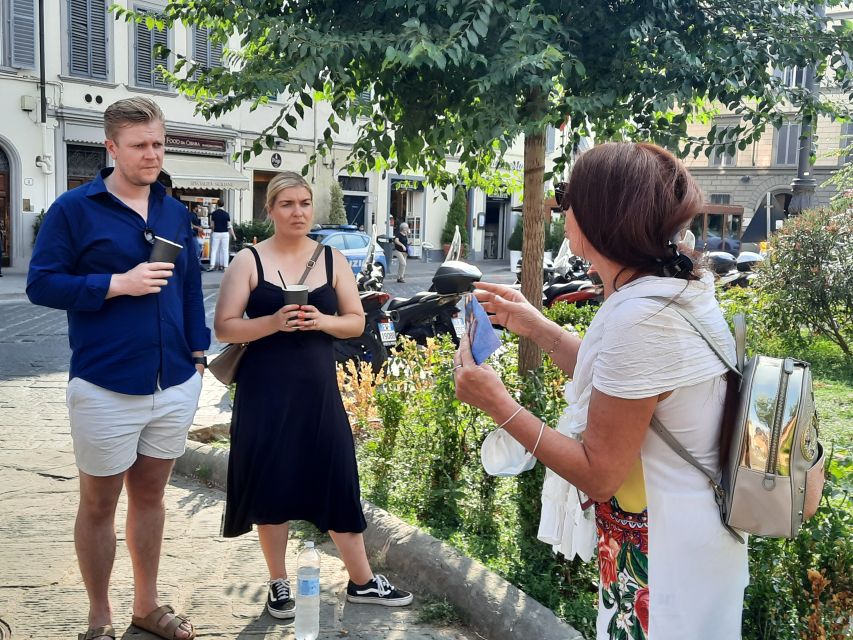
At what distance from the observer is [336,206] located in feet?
94.9

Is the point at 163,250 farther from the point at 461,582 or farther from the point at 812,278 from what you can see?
the point at 812,278

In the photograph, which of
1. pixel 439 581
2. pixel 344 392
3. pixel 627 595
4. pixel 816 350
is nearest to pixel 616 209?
pixel 627 595

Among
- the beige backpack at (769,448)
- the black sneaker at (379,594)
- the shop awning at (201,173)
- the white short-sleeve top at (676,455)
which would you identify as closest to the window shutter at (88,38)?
the shop awning at (201,173)

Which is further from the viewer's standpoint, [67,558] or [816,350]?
[816,350]

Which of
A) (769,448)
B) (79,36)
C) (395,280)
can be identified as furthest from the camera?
(395,280)

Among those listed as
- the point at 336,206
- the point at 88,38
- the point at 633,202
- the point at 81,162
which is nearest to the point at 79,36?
the point at 88,38

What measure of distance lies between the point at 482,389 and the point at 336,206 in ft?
89.8

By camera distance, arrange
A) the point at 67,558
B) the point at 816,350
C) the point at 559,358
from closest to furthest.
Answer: the point at 559,358 → the point at 67,558 → the point at 816,350

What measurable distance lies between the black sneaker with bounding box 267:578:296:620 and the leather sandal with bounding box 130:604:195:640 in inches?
13.7

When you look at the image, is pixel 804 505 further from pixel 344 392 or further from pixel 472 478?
pixel 344 392

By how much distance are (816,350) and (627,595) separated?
9.22 metres

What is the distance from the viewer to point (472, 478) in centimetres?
459

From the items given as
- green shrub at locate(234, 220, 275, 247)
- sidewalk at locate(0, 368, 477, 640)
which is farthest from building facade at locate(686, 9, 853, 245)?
sidewalk at locate(0, 368, 477, 640)

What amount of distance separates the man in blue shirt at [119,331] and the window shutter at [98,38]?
22345 mm
